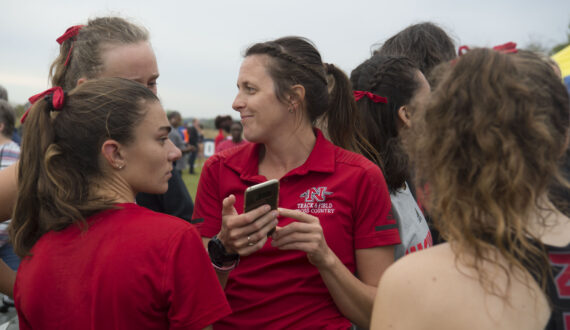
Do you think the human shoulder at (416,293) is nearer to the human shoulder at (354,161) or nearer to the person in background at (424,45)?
the human shoulder at (354,161)

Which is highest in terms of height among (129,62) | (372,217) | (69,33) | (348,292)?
(69,33)

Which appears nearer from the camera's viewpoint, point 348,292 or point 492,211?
point 492,211

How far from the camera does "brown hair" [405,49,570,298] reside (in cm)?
117

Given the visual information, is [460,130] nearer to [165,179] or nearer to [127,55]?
[165,179]

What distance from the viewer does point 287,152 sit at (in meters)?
2.41

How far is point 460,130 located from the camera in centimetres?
122

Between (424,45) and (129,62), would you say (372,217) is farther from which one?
(424,45)

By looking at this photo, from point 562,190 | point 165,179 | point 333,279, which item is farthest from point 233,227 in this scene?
point 562,190

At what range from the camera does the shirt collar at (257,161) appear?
89.3 inches

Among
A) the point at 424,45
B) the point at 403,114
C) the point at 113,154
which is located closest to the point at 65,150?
the point at 113,154

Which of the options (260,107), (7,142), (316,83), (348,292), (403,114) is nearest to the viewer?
(348,292)

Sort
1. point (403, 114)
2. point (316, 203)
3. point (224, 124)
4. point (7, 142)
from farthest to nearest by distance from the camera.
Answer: point (224, 124) → point (7, 142) → point (403, 114) → point (316, 203)

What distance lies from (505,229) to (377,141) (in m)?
1.66

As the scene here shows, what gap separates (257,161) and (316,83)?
1.64 ft
